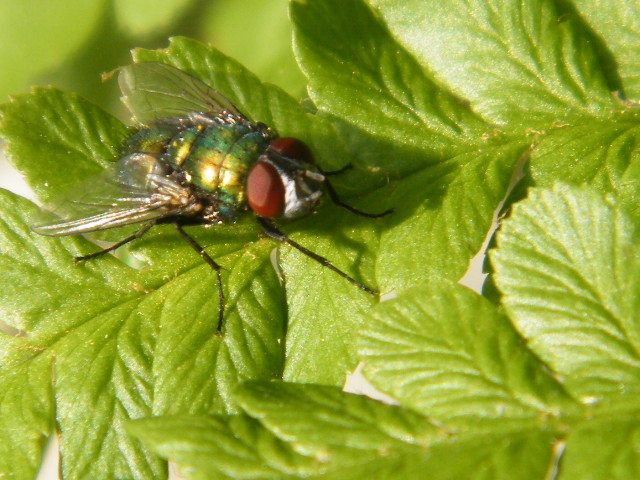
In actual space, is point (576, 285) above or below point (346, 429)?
above

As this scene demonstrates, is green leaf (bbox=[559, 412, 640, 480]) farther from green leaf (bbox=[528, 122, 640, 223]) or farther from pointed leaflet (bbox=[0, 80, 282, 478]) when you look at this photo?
pointed leaflet (bbox=[0, 80, 282, 478])

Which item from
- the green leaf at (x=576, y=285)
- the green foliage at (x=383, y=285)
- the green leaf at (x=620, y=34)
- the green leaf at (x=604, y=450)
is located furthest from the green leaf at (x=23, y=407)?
the green leaf at (x=620, y=34)

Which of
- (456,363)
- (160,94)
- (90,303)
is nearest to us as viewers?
(456,363)

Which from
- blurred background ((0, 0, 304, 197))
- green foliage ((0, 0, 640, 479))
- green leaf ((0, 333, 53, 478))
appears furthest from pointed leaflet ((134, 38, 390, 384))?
blurred background ((0, 0, 304, 197))

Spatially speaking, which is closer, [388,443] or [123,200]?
[388,443]

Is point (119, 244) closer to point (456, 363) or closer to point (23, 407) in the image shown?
point (23, 407)

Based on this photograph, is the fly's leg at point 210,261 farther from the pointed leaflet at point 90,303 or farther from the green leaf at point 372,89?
the green leaf at point 372,89

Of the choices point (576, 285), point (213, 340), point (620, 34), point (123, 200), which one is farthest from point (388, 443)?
point (620, 34)
